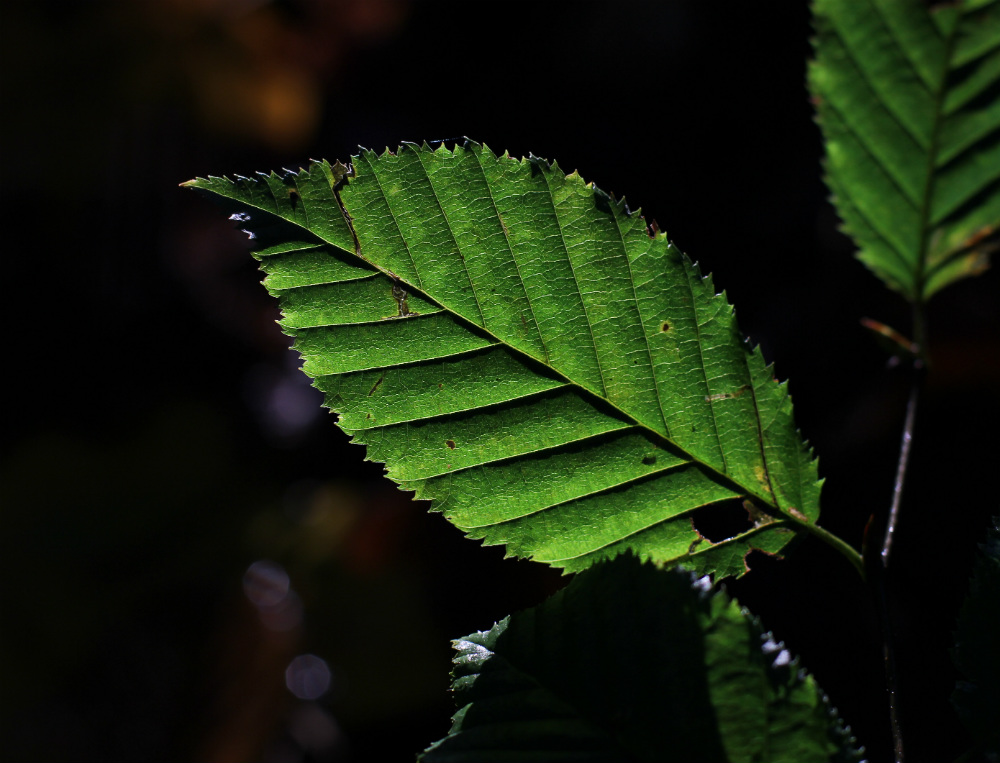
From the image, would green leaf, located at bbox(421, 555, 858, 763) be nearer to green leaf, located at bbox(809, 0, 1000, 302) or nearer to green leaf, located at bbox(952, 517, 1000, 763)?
green leaf, located at bbox(952, 517, 1000, 763)

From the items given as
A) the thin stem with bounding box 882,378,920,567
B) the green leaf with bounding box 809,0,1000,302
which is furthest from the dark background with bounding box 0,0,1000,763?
the green leaf with bounding box 809,0,1000,302

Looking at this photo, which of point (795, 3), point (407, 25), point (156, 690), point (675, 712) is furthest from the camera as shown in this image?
point (407, 25)

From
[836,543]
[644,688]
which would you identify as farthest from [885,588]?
[644,688]

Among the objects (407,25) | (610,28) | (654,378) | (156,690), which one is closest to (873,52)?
(654,378)

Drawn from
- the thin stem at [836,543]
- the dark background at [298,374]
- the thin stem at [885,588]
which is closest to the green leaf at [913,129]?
the thin stem at [885,588]

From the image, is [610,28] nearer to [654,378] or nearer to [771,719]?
[654,378]

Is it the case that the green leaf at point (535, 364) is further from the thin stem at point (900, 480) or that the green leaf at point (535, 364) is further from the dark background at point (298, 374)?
the dark background at point (298, 374)
